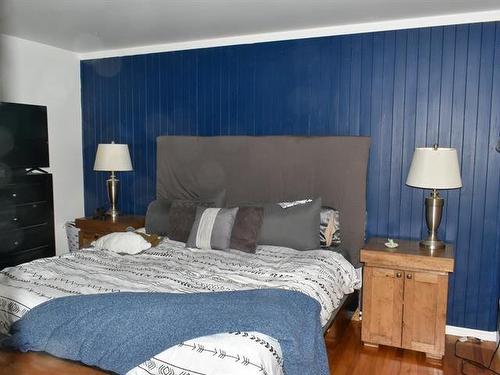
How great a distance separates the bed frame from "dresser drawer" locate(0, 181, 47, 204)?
109 centimetres

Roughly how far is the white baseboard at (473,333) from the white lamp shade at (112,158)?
3.18 meters

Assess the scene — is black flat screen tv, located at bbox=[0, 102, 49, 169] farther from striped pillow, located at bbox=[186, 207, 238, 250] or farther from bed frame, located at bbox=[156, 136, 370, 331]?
striped pillow, located at bbox=[186, 207, 238, 250]

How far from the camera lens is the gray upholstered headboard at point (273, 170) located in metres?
3.43

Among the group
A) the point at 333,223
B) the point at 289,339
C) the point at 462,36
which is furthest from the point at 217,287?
the point at 462,36

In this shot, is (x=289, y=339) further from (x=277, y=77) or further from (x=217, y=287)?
(x=277, y=77)

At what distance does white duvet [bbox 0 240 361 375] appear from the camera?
65.9 inches

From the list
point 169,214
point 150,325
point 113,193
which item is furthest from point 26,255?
point 150,325

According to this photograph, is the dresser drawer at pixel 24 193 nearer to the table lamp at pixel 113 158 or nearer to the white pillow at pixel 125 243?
the table lamp at pixel 113 158

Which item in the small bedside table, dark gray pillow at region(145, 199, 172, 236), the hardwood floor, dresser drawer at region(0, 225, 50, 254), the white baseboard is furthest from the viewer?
the small bedside table

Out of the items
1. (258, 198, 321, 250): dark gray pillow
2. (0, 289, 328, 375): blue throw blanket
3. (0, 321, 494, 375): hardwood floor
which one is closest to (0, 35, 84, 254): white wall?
(258, 198, 321, 250): dark gray pillow

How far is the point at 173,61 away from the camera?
4.12m

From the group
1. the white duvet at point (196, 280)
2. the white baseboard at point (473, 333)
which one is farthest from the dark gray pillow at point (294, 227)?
the white baseboard at point (473, 333)

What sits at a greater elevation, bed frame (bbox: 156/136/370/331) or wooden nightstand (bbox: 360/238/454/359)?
bed frame (bbox: 156/136/370/331)

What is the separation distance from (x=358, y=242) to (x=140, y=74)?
2.69 metres
